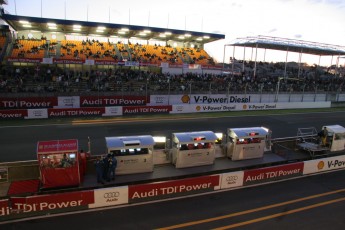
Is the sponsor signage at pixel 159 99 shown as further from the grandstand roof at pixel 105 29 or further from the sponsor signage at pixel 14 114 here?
the grandstand roof at pixel 105 29

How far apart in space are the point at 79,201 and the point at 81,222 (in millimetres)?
915

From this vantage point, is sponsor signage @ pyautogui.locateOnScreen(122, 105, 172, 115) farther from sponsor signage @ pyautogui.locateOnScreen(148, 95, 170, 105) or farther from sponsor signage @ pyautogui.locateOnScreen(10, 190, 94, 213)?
sponsor signage @ pyautogui.locateOnScreen(10, 190, 94, 213)

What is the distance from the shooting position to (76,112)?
87.8 feet

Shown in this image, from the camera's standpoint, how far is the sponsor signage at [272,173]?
13.7 m

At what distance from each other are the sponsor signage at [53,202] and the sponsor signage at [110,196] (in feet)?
0.70

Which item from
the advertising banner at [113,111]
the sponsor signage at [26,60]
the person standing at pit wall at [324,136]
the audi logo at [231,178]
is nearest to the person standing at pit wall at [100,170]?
the audi logo at [231,178]

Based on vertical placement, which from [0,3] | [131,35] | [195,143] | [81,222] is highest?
[0,3]

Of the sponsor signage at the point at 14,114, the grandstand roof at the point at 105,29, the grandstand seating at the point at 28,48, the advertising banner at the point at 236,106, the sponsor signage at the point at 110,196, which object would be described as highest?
the grandstand roof at the point at 105,29

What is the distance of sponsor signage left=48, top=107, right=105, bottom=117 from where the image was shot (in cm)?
2611

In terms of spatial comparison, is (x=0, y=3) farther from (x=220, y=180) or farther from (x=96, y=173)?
(x=220, y=180)

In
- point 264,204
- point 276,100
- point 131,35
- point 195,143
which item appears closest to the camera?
point 264,204

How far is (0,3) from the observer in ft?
139

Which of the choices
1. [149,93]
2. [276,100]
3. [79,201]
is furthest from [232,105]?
[79,201]

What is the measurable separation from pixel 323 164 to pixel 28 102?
25190 millimetres
